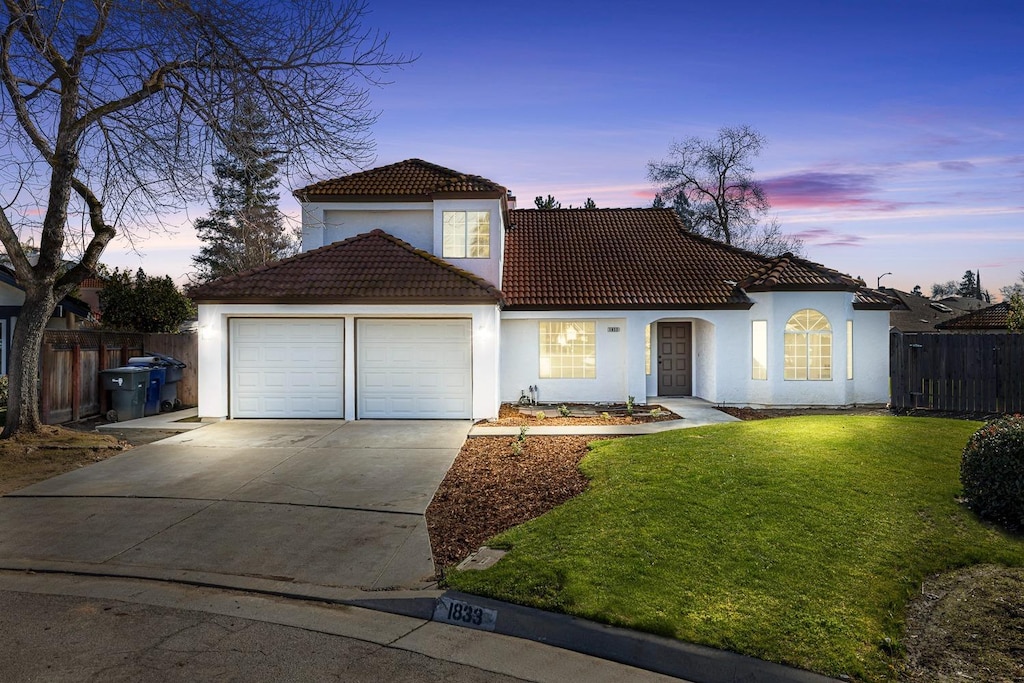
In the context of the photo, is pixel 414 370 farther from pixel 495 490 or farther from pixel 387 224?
pixel 495 490

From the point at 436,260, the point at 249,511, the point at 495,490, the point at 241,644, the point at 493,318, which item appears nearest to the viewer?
the point at 241,644

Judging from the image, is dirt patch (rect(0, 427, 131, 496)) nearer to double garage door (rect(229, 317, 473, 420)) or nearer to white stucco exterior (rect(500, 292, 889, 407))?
double garage door (rect(229, 317, 473, 420))

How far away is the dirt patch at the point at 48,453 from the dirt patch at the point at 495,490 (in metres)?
6.24

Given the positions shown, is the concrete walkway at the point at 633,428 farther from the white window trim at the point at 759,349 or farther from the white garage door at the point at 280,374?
the white garage door at the point at 280,374

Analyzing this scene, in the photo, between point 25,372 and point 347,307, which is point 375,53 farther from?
point 25,372

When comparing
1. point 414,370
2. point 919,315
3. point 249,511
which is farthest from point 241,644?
point 919,315

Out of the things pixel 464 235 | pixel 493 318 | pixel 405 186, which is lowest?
pixel 493 318

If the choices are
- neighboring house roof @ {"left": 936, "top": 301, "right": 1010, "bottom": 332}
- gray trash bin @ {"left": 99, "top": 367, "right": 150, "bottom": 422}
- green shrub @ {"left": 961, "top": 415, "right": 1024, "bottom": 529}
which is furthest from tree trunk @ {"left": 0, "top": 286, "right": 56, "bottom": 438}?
neighboring house roof @ {"left": 936, "top": 301, "right": 1010, "bottom": 332}

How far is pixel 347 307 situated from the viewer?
1484cm

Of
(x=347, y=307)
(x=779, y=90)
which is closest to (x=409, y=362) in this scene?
(x=347, y=307)

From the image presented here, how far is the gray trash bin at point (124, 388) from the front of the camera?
51.4ft

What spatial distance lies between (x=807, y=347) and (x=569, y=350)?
6.51 metres

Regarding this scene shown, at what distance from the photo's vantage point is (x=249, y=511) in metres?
7.83

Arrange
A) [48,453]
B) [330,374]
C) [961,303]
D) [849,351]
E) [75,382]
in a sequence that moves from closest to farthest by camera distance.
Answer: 1. [48,453]
2. [75,382]
3. [330,374]
4. [849,351]
5. [961,303]
